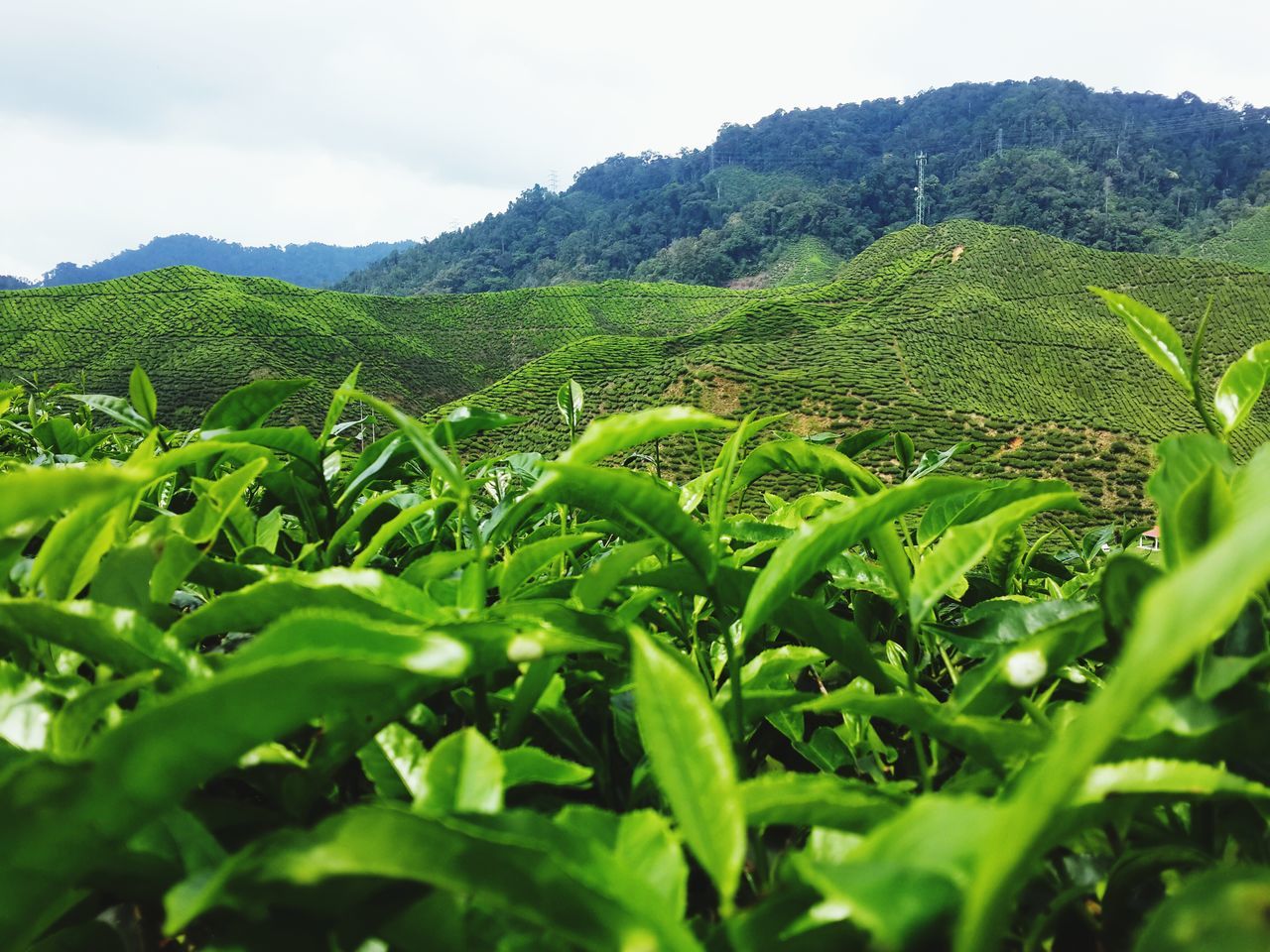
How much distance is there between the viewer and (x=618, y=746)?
1.60ft

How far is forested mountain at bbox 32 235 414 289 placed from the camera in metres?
115

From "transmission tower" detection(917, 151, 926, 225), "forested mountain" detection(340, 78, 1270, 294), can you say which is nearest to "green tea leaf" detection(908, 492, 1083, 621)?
"forested mountain" detection(340, 78, 1270, 294)

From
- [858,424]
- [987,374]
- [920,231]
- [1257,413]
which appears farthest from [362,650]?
[920,231]

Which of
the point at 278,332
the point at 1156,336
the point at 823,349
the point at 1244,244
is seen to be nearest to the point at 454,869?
the point at 1156,336

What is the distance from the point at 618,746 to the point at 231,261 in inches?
5638

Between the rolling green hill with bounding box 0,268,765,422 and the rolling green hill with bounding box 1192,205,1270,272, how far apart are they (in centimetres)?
3178

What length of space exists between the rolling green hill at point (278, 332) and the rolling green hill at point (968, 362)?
9.39 metres

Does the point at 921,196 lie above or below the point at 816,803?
above

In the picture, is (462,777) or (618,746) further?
(618,746)

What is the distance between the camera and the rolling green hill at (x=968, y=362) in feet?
72.5

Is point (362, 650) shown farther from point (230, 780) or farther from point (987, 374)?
point (987, 374)

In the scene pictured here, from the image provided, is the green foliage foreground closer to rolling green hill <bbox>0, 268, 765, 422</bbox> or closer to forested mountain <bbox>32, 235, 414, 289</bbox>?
rolling green hill <bbox>0, 268, 765, 422</bbox>

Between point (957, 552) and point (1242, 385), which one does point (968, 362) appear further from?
point (957, 552)

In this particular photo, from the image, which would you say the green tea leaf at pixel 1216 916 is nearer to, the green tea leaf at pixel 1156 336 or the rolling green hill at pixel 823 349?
the green tea leaf at pixel 1156 336
